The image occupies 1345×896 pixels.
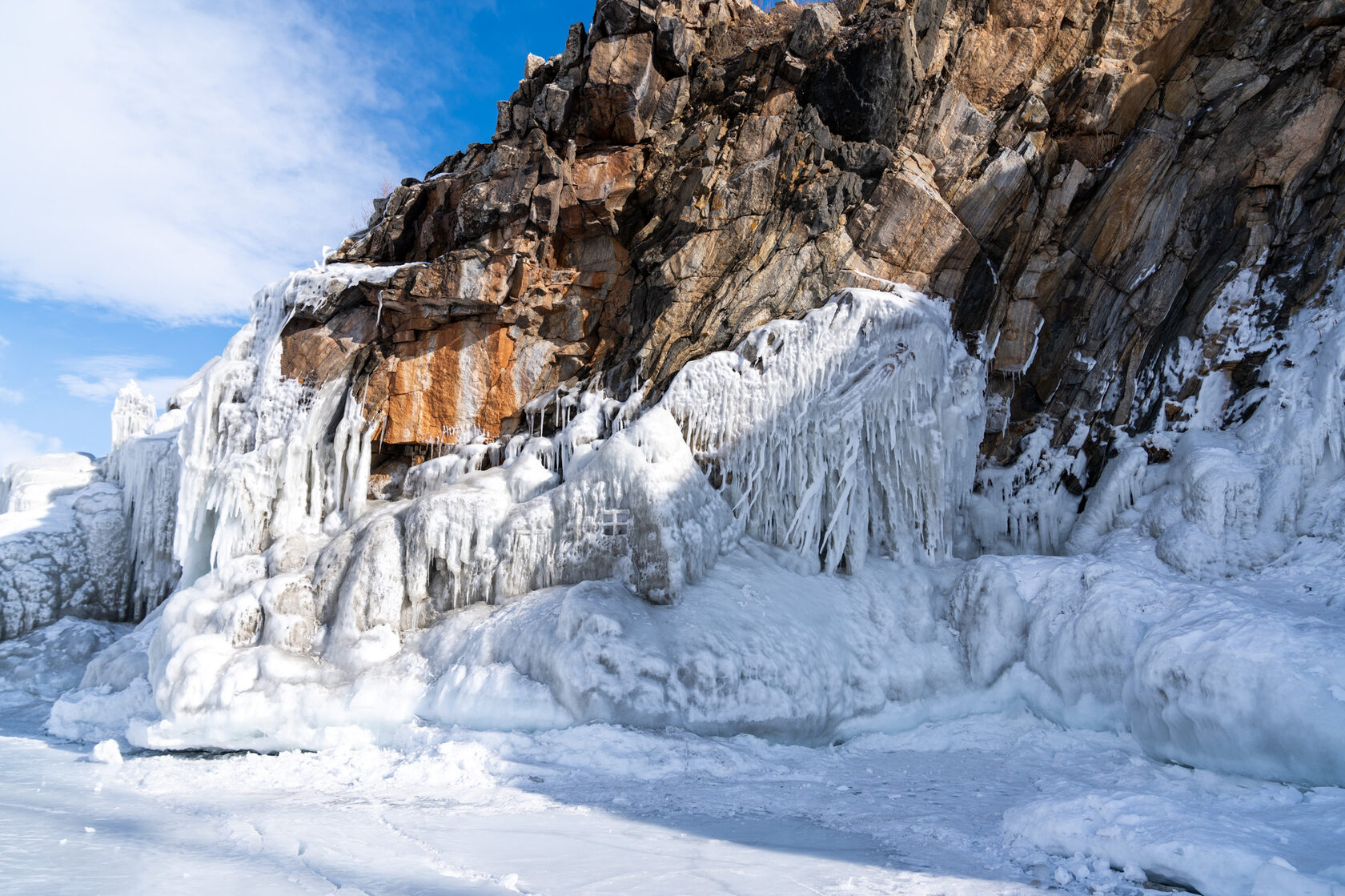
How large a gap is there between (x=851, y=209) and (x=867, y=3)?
4.49 m

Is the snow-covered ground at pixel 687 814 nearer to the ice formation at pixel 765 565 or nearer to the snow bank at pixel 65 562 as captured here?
the ice formation at pixel 765 565

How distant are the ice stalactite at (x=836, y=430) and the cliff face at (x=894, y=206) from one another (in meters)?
0.90

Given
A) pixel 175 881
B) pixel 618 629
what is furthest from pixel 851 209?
pixel 175 881

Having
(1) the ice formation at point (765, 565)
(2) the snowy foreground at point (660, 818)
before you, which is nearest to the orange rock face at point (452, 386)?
(1) the ice formation at point (765, 565)

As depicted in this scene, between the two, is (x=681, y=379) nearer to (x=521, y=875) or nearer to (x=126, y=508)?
(x=521, y=875)

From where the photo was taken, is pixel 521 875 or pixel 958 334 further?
pixel 958 334

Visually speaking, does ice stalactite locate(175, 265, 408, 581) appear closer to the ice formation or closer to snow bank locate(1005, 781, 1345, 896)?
the ice formation

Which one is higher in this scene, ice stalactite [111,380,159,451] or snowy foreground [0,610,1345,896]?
ice stalactite [111,380,159,451]

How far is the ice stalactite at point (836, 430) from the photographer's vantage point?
1173 centimetres

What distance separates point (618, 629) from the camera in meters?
9.34

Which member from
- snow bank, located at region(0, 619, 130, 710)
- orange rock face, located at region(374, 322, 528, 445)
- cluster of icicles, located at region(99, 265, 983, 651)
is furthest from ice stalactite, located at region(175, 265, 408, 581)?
snow bank, located at region(0, 619, 130, 710)

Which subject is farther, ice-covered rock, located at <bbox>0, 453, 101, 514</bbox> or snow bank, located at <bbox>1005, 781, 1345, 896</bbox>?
ice-covered rock, located at <bbox>0, 453, 101, 514</bbox>

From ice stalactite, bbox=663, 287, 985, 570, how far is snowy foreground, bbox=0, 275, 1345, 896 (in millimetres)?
54

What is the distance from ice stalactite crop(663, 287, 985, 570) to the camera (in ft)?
38.5
